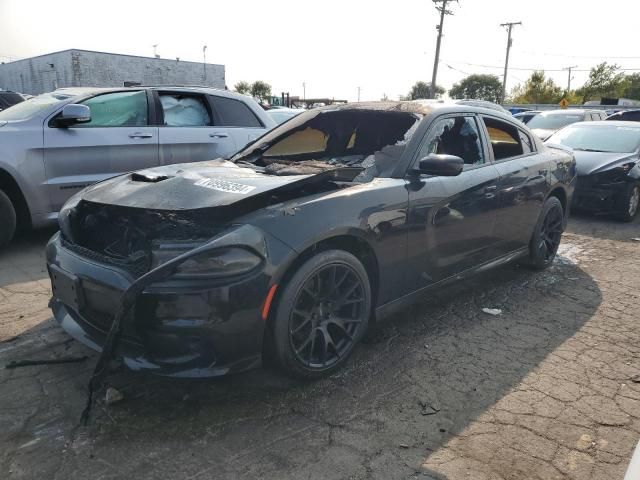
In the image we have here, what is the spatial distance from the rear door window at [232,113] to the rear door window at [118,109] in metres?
0.88

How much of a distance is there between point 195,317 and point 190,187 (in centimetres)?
85

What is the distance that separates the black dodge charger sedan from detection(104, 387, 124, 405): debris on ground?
0.27 metres

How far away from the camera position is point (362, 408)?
261cm

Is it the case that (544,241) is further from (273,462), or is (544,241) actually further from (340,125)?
(273,462)

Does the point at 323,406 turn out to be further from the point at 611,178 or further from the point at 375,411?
the point at 611,178

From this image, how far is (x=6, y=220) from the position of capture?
15.5ft

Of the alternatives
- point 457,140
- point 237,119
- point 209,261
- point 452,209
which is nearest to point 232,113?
point 237,119

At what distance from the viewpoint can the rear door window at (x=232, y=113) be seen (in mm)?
6199

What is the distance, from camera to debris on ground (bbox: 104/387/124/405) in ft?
8.32

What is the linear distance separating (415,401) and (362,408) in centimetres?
31

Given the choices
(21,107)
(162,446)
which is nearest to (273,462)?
(162,446)

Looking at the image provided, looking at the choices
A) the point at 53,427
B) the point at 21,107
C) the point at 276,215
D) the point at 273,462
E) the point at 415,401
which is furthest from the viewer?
the point at 21,107

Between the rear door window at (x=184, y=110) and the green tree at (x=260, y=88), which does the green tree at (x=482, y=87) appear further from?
the rear door window at (x=184, y=110)

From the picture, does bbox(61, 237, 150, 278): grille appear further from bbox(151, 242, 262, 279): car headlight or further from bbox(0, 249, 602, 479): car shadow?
bbox(0, 249, 602, 479): car shadow
